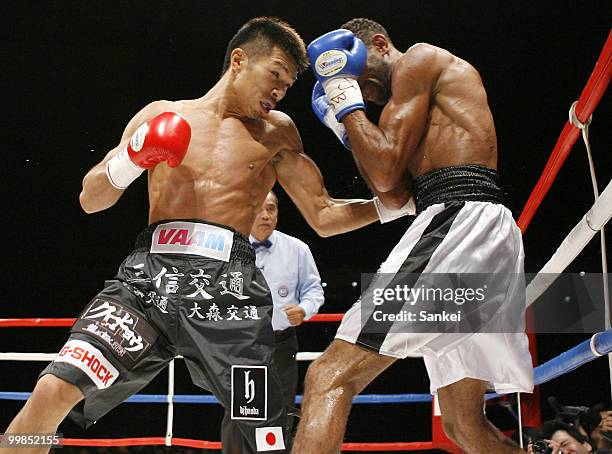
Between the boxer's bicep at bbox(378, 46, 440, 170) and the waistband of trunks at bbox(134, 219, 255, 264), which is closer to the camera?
the boxer's bicep at bbox(378, 46, 440, 170)

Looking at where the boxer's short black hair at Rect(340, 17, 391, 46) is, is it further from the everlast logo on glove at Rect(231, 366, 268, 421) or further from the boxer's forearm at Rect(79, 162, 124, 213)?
the everlast logo on glove at Rect(231, 366, 268, 421)

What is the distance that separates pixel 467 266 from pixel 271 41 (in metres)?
0.90

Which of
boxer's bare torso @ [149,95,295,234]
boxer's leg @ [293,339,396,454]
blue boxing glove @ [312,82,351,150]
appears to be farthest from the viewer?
blue boxing glove @ [312,82,351,150]

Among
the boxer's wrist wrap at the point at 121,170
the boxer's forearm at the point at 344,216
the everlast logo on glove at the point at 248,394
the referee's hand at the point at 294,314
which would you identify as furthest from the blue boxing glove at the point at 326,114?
the referee's hand at the point at 294,314

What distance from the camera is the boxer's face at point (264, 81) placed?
75.9 inches

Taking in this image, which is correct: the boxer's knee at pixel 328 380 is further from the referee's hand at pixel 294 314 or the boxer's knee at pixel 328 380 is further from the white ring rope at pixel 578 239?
the referee's hand at pixel 294 314

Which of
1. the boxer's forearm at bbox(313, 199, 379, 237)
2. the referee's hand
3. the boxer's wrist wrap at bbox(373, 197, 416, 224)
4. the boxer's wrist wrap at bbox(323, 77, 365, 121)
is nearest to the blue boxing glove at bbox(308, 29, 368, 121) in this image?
the boxer's wrist wrap at bbox(323, 77, 365, 121)

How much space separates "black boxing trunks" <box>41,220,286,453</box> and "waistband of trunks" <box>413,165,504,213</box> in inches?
18.7

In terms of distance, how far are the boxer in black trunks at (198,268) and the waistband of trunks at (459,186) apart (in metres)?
0.19

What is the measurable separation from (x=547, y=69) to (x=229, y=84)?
5114 millimetres

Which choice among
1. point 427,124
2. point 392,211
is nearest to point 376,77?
point 427,124

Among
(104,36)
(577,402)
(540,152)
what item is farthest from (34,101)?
(577,402)

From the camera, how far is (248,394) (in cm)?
159

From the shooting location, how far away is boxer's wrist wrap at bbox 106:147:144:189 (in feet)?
5.60
